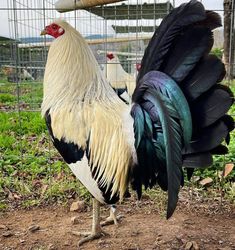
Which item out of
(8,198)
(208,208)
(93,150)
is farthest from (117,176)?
(8,198)

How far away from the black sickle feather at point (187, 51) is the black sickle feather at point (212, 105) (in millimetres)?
166

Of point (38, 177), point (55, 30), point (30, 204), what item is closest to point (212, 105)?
point (55, 30)

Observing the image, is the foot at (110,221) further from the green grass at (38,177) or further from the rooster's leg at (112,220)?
the green grass at (38,177)

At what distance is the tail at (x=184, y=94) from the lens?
194 centimetres

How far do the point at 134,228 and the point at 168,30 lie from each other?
1.52 meters

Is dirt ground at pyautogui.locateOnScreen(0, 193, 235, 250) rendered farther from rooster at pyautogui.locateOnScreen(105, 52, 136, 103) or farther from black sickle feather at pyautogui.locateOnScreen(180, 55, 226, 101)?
rooster at pyautogui.locateOnScreen(105, 52, 136, 103)

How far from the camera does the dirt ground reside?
261cm

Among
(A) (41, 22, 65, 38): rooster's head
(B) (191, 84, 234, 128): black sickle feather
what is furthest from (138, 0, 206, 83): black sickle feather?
(A) (41, 22, 65, 38): rooster's head

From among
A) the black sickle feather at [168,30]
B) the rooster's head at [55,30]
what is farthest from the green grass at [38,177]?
the black sickle feather at [168,30]

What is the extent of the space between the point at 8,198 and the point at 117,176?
1385 millimetres

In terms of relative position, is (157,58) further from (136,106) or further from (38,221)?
(38,221)

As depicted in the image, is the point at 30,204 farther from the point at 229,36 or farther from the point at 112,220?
the point at 229,36

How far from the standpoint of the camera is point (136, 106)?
227 cm

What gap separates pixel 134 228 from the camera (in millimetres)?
2844
